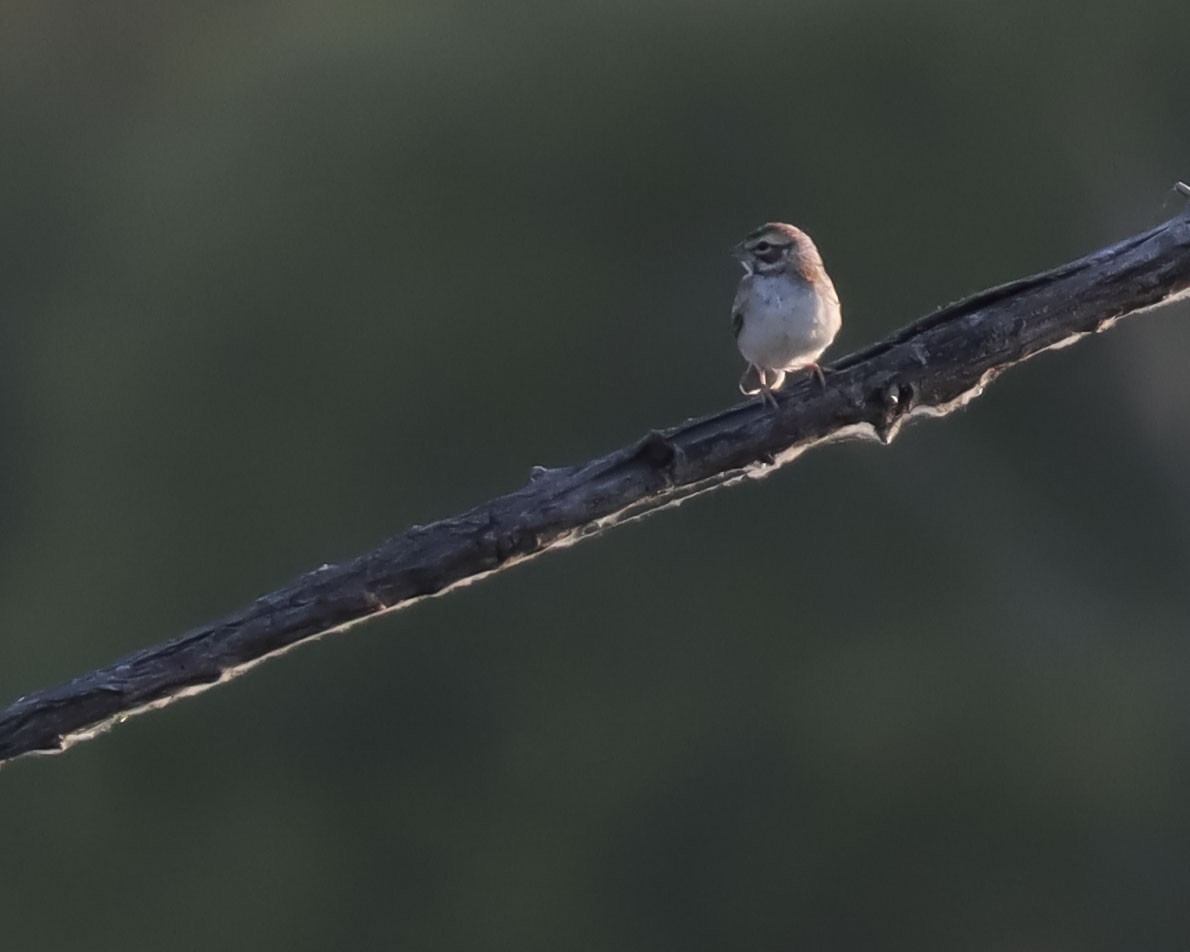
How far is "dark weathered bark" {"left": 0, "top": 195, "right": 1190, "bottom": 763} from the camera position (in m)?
1.80

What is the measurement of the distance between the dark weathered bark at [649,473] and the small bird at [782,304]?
910 mm

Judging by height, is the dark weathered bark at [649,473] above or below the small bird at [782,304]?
below

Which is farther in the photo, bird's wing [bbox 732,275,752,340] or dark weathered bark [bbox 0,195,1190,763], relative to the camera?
bird's wing [bbox 732,275,752,340]

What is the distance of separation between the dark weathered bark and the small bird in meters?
0.91

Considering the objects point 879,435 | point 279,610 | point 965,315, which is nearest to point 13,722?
point 279,610

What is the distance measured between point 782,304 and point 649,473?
1.16 meters

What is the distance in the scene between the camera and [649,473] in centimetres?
187

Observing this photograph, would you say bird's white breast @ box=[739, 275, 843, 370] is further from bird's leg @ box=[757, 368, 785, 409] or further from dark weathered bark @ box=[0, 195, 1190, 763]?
dark weathered bark @ box=[0, 195, 1190, 763]

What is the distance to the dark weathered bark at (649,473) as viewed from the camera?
1.80m

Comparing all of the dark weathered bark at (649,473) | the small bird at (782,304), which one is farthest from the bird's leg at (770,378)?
the dark weathered bark at (649,473)

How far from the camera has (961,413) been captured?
153 inches

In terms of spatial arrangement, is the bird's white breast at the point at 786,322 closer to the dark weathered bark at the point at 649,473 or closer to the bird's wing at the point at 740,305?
the bird's wing at the point at 740,305

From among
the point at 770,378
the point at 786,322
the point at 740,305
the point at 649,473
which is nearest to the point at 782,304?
the point at 786,322

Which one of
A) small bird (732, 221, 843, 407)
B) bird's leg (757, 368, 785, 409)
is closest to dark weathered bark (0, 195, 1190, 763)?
small bird (732, 221, 843, 407)
